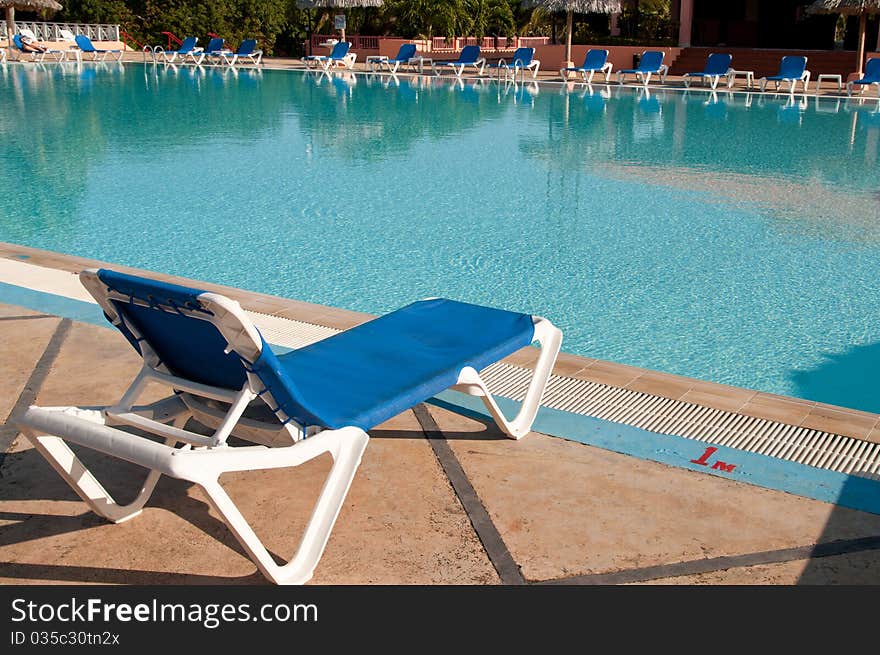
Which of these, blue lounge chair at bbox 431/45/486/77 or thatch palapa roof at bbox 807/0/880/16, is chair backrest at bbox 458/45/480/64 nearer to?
blue lounge chair at bbox 431/45/486/77

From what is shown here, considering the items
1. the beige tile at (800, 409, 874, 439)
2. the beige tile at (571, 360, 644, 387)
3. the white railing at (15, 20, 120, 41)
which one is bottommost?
the beige tile at (800, 409, 874, 439)

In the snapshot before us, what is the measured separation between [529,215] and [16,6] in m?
27.2

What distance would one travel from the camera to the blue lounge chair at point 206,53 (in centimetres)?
2934

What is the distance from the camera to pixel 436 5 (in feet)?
100

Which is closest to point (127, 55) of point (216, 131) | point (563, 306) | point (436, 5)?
point (436, 5)

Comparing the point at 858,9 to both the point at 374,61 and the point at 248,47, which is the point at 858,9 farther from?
the point at 248,47

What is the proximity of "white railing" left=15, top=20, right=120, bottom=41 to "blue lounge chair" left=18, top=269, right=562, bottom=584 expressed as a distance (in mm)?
31857

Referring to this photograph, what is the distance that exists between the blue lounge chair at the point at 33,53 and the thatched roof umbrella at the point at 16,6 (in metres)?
0.23

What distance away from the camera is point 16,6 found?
30172 millimetres

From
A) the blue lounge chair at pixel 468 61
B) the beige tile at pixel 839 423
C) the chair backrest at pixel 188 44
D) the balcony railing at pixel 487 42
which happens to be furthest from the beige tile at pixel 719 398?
the chair backrest at pixel 188 44

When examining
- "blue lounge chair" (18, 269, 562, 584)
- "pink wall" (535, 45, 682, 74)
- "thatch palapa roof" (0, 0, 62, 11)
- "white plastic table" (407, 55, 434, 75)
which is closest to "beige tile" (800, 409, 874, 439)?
"blue lounge chair" (18, 269, 562, 584)

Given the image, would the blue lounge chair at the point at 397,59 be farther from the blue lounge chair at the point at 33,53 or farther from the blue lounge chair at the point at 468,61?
the blue lounge chair at the point at 33,53

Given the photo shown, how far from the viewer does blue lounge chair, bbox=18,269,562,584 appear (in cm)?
240
